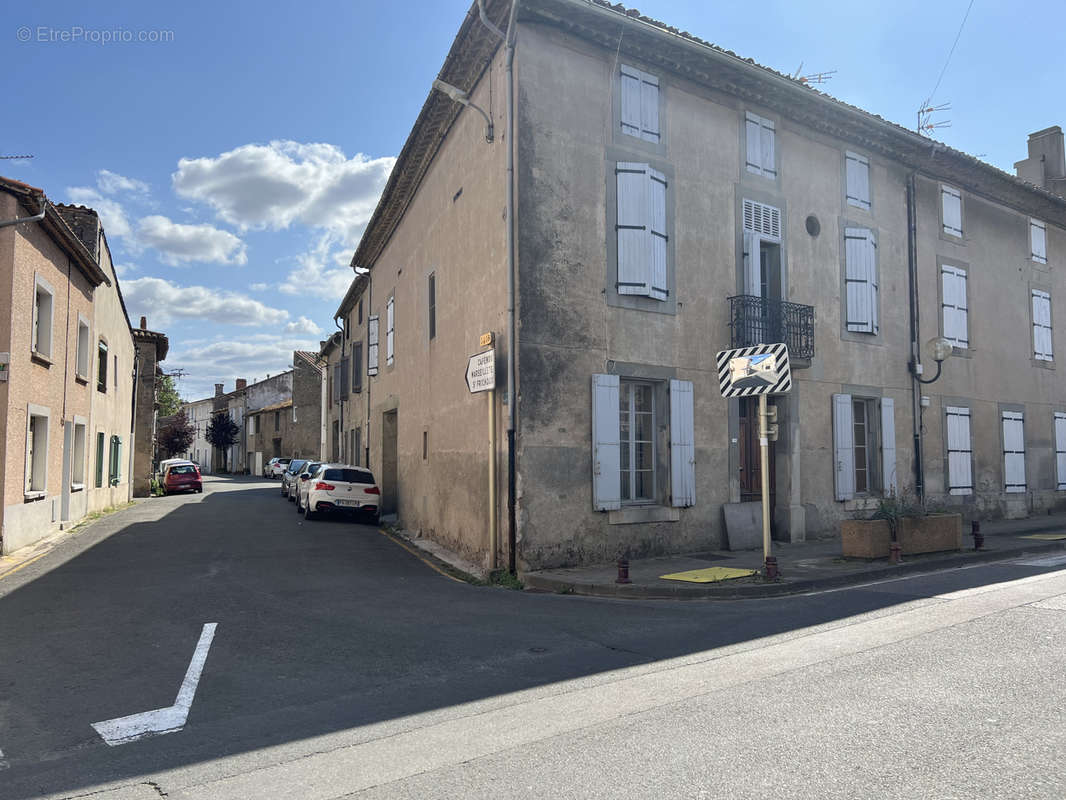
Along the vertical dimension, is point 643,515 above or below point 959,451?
below

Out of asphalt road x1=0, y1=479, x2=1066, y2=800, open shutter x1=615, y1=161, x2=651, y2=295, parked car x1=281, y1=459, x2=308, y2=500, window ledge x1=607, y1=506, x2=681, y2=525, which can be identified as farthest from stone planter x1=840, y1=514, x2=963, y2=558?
parked car x1=281, y1=459, x2=308, y2=500

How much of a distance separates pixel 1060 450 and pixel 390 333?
1712cm

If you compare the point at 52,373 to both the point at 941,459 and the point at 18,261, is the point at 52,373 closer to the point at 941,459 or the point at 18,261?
the point at 18,261

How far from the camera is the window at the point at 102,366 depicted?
63.1 ft

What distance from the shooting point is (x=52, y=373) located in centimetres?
1436

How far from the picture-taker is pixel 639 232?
1115cm

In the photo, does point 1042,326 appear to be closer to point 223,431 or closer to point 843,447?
point 843,447

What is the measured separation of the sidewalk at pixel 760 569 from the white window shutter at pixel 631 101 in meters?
6.50

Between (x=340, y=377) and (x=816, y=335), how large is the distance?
62.5 feet

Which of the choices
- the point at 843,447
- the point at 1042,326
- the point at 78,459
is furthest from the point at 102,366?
the point at 1042,326

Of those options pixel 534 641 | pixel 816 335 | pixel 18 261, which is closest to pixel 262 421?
pixel 18 261

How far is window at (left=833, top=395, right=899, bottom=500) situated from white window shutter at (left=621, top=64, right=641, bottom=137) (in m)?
6.28

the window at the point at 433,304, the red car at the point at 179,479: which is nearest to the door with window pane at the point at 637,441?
the window at the point at 433,304

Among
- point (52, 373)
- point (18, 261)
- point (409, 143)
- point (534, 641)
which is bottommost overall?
point (534, 641)
